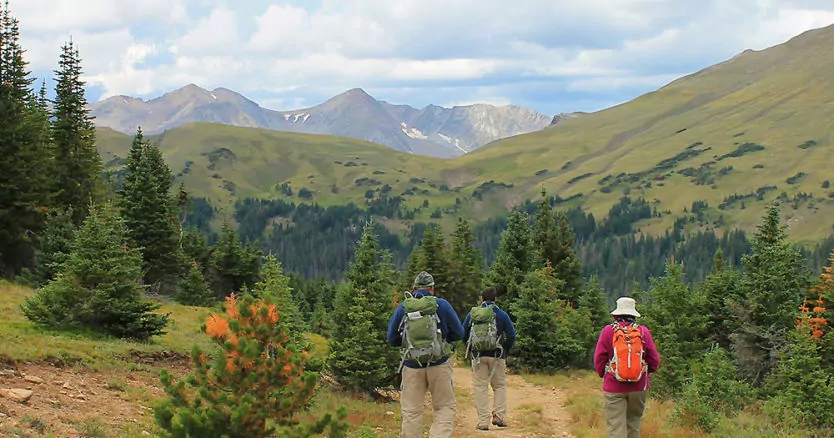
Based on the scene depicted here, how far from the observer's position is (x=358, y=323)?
19.8 m

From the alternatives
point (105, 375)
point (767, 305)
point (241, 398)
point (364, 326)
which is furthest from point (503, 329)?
point (767, 305)

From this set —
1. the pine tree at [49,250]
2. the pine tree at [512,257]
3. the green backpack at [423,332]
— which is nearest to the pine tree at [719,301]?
the pine tree at [512,257]

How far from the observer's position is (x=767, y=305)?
27234mm

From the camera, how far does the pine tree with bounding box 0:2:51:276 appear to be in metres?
34.1

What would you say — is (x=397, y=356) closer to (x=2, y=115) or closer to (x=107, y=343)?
(x=107, y=343)

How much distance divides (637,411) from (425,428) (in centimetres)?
648

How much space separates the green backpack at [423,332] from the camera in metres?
10.5

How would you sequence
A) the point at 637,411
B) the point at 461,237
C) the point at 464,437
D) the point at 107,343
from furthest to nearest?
1. the point at 461,237
2. the point at 107,343
3. the point at 464,437
4. the point at 637,411

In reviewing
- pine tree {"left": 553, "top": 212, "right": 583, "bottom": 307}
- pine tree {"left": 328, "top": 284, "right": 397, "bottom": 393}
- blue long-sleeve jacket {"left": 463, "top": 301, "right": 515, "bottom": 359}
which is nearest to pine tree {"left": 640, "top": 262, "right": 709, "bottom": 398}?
pine tree {"left": 553, "top": 212, "right": 583, "bottom": 307}

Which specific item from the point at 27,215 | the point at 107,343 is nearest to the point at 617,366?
the point at 107,343

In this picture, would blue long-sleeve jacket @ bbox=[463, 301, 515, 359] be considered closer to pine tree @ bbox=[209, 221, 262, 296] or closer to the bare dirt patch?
the bare dirt patch

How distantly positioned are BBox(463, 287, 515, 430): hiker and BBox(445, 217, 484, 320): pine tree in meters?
28.9

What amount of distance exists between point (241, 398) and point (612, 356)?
18.0ft

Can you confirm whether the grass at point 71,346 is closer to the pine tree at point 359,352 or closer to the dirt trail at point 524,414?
the pine tree at point 359,352
